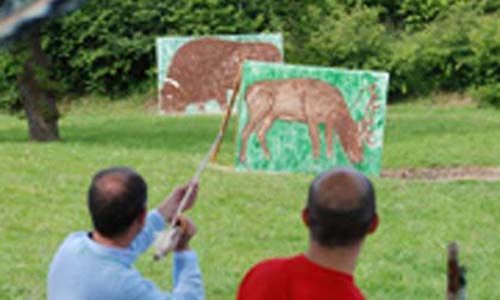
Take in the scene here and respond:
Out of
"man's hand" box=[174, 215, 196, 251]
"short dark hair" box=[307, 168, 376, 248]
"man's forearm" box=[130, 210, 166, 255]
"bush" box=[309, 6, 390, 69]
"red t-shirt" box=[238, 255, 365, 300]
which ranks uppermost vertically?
"short dark hair" box=[307, 168, 376, 248]

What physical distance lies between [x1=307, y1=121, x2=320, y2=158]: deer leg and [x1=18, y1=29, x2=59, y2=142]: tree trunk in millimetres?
5173

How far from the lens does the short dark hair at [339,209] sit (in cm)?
231

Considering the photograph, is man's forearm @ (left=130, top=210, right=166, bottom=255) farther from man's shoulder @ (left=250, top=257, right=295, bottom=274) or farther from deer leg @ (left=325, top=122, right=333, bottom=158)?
deer leg @ (left=325, top=122, right=333, bottom=158)

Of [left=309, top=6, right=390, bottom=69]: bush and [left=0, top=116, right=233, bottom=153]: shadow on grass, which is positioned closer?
[left=0, top=116, right=233, bottom=153]: shadow on grass

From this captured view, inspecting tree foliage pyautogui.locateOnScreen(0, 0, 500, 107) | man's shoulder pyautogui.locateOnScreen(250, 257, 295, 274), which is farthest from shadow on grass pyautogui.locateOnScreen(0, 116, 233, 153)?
man's shoulder pyautogui.locateOnScreen(250, 257, 295, 274)

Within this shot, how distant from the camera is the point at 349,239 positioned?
2.35m

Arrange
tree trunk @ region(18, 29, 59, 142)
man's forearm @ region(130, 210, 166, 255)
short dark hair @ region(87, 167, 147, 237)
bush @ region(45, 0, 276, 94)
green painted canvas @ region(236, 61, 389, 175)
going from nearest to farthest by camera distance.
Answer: short dark hair @ region(87, 167, 147, 237) → man's forearm @ region(130, 210, 166, 255) → green painted canvas @ region(236, 61, 389, 175) → tree trunk @ region(18, 29, 59, 142) → bush @ region(45, 0, 276, 94)

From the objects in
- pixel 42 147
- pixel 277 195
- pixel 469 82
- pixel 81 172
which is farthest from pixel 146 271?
pixel 469 82

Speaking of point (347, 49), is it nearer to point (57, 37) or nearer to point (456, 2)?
point (456, 2)

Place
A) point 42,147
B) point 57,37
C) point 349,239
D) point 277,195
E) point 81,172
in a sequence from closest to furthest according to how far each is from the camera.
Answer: point 349,239 < point 277,195 < point 81,172 < point 42,147 < point 57,37

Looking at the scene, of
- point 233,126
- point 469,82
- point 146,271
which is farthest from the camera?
point 469,82

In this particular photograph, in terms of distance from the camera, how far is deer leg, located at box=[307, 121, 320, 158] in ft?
45.7

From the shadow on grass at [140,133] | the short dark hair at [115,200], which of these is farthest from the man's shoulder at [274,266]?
the shadow on grass at [140,133]

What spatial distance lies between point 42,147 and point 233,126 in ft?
23.4
